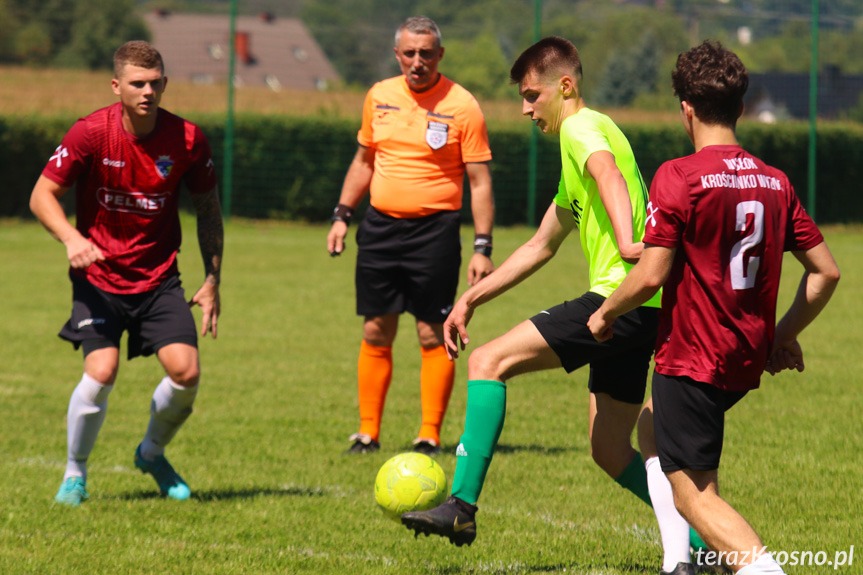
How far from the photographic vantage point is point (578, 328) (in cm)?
419

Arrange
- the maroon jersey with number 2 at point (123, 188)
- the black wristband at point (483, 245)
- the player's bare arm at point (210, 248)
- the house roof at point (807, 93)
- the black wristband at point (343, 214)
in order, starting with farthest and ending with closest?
the house roof at point (807, 93)
the black wristband at point (343, 214)
the black wristband at point (483, 245)
the player's bare arm at point (210, 248)
the maroon jersey with number 2 at point (123, 188)

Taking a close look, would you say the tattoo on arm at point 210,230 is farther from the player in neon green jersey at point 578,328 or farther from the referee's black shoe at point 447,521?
the referee's black shoe at point 447,521

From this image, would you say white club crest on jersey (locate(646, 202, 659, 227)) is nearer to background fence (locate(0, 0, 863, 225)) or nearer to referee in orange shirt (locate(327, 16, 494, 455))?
referee in orange shirt (locate(327, 16, 494, 455))

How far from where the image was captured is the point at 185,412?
18.1 feet

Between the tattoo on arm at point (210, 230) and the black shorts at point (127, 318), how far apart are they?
0.30m

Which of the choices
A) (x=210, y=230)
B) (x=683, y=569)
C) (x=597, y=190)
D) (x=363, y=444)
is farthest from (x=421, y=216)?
(x=683, y=569)

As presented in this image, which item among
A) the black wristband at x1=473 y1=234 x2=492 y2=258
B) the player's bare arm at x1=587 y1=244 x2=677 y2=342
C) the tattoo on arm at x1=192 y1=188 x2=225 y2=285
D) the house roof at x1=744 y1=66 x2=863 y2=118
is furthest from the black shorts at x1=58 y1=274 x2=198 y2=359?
the house roof at x1=744 y1=66 x2=863 y2=118

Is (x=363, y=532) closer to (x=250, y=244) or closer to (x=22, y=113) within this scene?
A: (x=250, y=244)

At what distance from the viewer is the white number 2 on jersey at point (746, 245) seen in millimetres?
3373

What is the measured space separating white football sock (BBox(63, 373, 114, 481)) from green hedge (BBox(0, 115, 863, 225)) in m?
16.3

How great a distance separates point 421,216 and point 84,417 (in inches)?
96.9

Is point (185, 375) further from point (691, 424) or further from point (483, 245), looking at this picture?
point (691, 424)

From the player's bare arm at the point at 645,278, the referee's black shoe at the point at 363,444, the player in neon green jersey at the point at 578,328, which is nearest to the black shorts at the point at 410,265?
the referee's black shoe at the point at 363,444

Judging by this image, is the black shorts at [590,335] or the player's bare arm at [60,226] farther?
the player's bare arm at [60,226]
